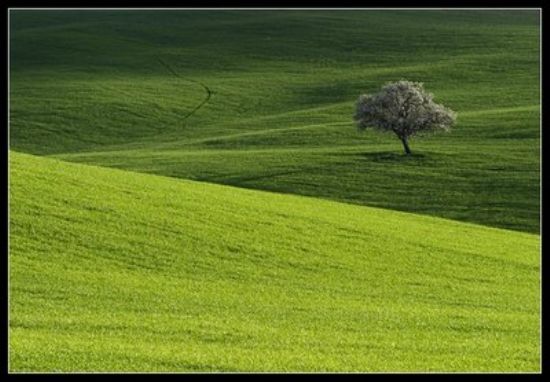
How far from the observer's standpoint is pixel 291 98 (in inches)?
4183

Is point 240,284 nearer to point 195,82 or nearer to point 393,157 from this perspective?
point 393,157

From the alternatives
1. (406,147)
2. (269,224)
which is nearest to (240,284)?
(269,224)

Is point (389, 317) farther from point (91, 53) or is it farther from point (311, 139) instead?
point (91, 53)

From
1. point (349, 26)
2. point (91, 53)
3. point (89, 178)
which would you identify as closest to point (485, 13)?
point (349, 26)

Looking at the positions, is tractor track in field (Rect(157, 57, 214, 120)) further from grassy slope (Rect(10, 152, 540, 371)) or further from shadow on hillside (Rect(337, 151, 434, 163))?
grassy slope (Rect(10, 152, 540, 371))

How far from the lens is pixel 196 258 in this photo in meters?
30.1

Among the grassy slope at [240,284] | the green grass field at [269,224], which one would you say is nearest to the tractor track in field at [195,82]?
the green grass field at [269,224]

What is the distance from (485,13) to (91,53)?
62715 millimetres

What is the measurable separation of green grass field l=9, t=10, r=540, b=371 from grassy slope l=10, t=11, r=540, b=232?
1.18ft

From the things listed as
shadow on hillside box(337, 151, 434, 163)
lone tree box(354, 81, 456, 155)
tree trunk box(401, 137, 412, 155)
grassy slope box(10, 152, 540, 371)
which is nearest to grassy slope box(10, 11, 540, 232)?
shadow on hillside box(337, 151, 434, 163)

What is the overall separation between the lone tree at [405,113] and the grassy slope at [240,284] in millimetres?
30348

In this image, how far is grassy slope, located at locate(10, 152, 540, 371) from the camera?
1938cm

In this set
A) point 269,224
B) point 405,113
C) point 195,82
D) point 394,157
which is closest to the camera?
point 269,224

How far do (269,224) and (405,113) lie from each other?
39.7m
